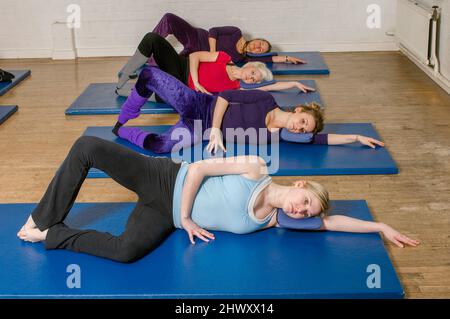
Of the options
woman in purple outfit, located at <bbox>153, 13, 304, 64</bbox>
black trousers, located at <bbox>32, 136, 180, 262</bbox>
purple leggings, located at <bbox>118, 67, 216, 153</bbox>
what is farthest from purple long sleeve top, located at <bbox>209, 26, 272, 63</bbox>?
black trousers, located at <bbox>32, 136, 180, 262</bbox>

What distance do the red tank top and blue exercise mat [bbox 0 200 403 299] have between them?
7.17ft

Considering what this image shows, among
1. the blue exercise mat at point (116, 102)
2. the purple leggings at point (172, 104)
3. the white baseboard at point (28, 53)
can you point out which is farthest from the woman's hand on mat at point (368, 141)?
the white baseboard at point (28, 53)

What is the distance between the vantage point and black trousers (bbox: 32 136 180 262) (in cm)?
294

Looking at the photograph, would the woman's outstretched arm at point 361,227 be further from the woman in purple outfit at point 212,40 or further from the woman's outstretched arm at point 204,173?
the woman in purple outfit at point 212,40

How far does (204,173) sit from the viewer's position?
3.03m

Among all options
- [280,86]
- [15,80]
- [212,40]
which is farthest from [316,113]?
[15,80]

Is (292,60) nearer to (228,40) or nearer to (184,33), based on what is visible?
(228,40)

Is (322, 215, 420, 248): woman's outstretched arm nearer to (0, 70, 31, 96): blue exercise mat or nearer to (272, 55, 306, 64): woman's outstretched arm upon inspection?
(272, 55, 306, 64): woman's outstretched arm

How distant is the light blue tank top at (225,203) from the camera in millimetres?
3016

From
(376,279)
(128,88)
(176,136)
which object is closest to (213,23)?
(128,88)

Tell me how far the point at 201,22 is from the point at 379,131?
120 inches

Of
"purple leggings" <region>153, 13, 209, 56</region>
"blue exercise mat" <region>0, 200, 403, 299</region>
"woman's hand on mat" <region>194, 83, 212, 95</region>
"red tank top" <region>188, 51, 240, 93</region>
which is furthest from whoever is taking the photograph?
"purple leggings" <region>153, 13, 209, 56</region>

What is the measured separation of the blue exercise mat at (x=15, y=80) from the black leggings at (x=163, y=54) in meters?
1.69

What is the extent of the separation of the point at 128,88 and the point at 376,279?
3.29m
